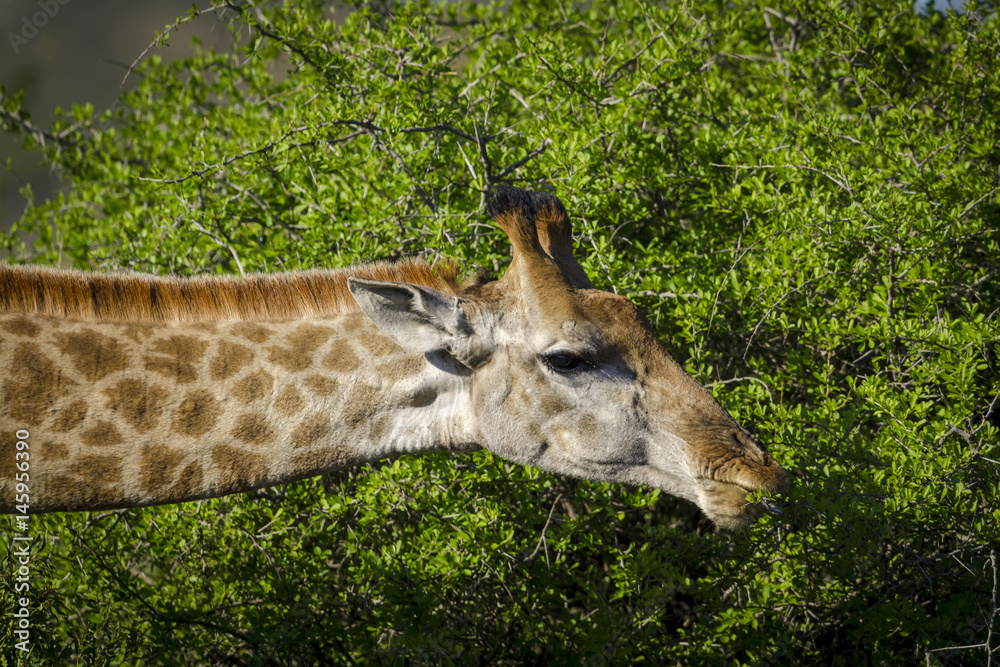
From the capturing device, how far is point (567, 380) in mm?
2938

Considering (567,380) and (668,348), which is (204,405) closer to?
(567,380)

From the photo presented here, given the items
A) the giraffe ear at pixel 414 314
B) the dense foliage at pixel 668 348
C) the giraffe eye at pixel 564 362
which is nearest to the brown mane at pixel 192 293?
the giraffe ear at pixel 414 314

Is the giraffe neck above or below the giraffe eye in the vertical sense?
below

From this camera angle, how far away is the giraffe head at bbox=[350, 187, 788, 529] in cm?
285

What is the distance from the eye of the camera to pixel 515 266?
3137 mm

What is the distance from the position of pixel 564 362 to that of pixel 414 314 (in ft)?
2.15

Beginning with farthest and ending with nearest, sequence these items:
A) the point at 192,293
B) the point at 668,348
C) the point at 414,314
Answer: the point at 668,348 < the point at 192,293 < the point at 414,314

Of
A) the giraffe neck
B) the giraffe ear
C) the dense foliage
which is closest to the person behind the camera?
the giraffe neck

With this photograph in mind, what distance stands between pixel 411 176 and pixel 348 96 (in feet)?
2.98

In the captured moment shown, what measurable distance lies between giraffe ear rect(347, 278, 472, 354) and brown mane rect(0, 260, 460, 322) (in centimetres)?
22

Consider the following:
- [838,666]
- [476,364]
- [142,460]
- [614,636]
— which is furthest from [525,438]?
[838,666]

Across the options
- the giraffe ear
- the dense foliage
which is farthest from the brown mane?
the dense foliage

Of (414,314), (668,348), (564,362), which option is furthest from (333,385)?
(668,348)

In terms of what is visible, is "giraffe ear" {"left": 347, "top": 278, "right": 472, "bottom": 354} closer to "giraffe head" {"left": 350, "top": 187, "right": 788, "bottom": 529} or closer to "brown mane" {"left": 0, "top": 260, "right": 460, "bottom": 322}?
"giraffe head" {"left": 350, "top": 187, "right": 788, "bottom": 529}
